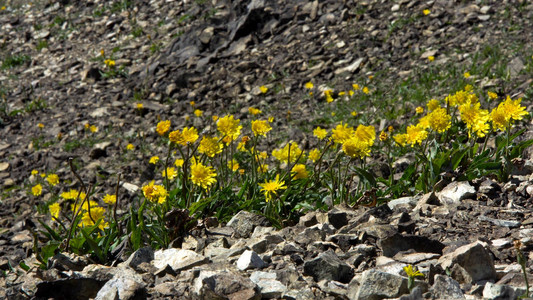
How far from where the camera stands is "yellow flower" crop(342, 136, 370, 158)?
3.46 metres

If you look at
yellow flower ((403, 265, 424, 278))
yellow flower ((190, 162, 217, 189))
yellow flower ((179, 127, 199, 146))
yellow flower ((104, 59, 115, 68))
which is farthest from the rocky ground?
yellow flower ((179, 127, 199, 146))

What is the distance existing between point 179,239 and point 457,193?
1925 mm

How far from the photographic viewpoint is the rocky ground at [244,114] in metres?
2.58

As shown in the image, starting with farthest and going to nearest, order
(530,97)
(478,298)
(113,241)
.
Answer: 1. (530,97)
2. (113,241)
3. (478,298)

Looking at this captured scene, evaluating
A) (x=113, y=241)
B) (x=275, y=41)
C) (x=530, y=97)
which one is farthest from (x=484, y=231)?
(x=275, y=41)

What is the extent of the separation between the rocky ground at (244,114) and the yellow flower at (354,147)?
40cm

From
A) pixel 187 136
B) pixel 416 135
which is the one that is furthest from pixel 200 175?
pixel 416 135

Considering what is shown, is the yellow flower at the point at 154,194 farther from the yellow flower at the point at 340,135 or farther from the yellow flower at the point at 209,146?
the yellow flower at the point at 340,135

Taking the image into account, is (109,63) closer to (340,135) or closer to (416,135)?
(340,135)

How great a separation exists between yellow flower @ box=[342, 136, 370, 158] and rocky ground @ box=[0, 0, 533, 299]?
400mm

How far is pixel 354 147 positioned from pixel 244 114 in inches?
178

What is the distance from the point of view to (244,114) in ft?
25.8

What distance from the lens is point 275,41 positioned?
365 inches

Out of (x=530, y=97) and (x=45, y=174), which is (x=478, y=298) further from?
(x=45, y=174)
